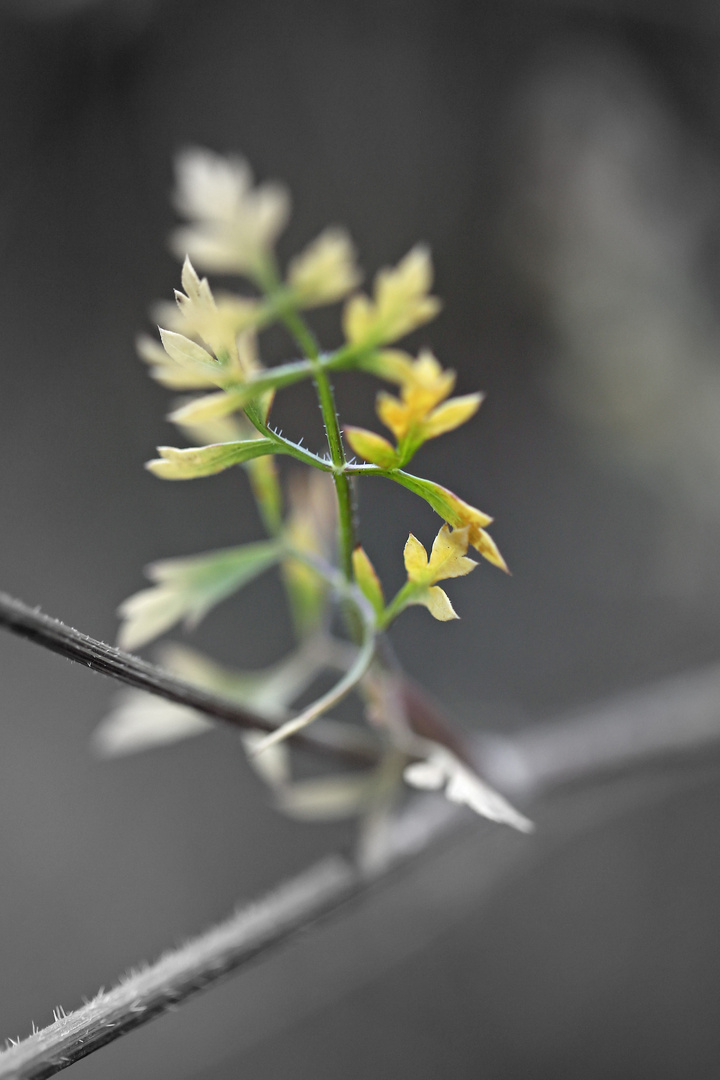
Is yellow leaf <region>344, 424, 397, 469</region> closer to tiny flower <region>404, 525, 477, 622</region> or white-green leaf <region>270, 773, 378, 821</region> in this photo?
tiny flower <region>404, 525, 477, 622</region>

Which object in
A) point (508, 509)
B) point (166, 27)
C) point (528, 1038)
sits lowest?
point (528, 1038)

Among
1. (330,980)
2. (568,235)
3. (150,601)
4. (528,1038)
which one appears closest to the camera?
(150,601)

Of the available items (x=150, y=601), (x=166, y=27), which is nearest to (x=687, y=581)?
(x=150, y=601)

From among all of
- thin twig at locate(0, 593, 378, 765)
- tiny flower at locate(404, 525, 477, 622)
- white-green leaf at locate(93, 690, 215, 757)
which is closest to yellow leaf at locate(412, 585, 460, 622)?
tiny flower at locate(404, 525, 477, 622)

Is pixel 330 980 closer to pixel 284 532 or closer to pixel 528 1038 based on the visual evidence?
pixel 528 1038

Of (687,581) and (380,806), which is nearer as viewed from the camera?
(380,806)

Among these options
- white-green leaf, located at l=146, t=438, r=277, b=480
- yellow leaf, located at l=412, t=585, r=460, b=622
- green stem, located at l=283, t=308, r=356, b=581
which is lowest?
yellow leaf, located at l=412, t=585, r=460, b=622

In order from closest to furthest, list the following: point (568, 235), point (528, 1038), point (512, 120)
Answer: point (568, 235)
point (512, 120)
point (528, 1038)

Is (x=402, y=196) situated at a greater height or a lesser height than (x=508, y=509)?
greater
